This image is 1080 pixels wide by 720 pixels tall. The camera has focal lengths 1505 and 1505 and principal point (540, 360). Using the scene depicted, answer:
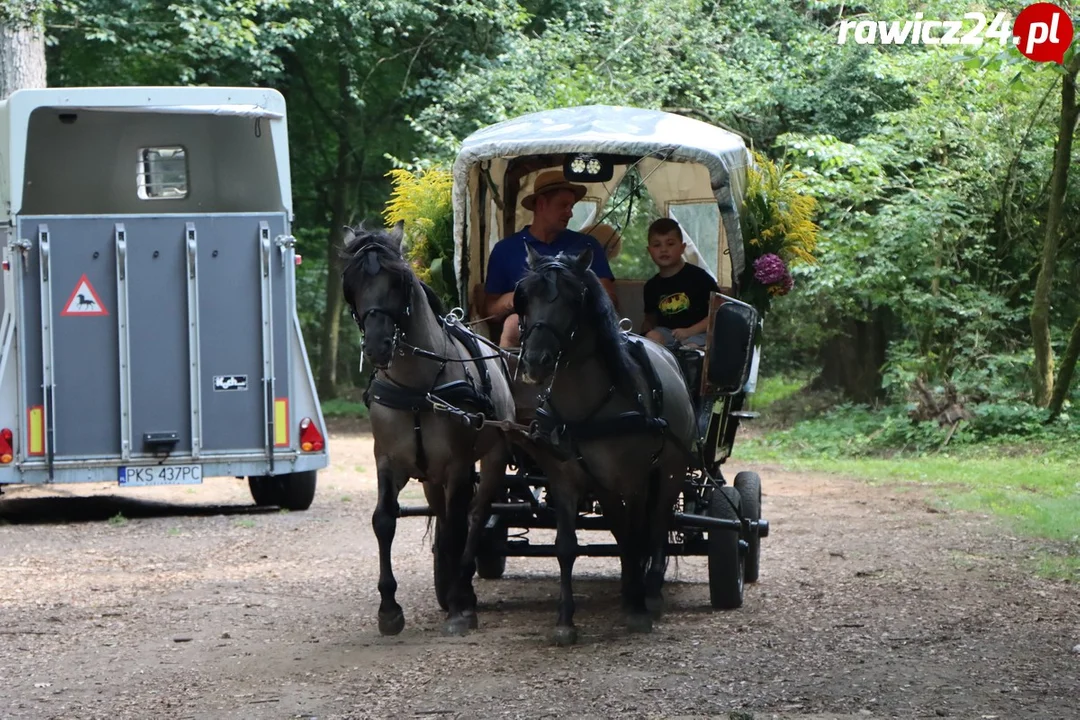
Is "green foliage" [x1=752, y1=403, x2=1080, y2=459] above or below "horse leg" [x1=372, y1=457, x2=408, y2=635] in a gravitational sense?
below

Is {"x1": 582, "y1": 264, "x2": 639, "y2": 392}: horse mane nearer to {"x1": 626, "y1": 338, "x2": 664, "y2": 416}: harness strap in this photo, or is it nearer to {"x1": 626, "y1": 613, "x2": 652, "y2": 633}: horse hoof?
{"x1": 626, "y1": 338, "x2": 664, "y2": 416}: harness strap

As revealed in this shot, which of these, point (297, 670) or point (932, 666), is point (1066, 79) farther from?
point (297, 670)

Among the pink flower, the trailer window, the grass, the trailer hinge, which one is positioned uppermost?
the trailer window

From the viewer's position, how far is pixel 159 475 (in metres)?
12.5

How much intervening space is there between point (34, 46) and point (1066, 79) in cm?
1080

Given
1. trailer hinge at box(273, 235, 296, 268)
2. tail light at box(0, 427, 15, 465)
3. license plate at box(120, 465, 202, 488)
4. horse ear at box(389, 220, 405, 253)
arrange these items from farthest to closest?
1. trailer hinge at box(273, 235, 296, 268)
2. license plate at box(120, 465, 202, 488)
3. tail light at box(0, 427, 15, 465)
4. horse ear at box(389, 220, 405, 253)

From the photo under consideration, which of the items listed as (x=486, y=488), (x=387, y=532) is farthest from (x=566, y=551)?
(x=387, y=532)

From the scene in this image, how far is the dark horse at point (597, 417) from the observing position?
6973mm

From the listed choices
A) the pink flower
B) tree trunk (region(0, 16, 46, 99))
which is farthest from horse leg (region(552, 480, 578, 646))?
tree trunk (region(0, 16, 46, 99))

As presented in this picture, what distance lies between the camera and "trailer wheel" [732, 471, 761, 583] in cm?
891

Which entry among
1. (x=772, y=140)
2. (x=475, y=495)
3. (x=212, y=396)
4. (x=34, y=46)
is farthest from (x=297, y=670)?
(x=772, y=140)

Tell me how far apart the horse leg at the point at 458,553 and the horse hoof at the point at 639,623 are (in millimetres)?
826

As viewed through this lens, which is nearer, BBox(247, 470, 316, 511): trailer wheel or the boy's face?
the boy's face

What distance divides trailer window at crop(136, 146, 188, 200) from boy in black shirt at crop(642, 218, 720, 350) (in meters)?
5.72
